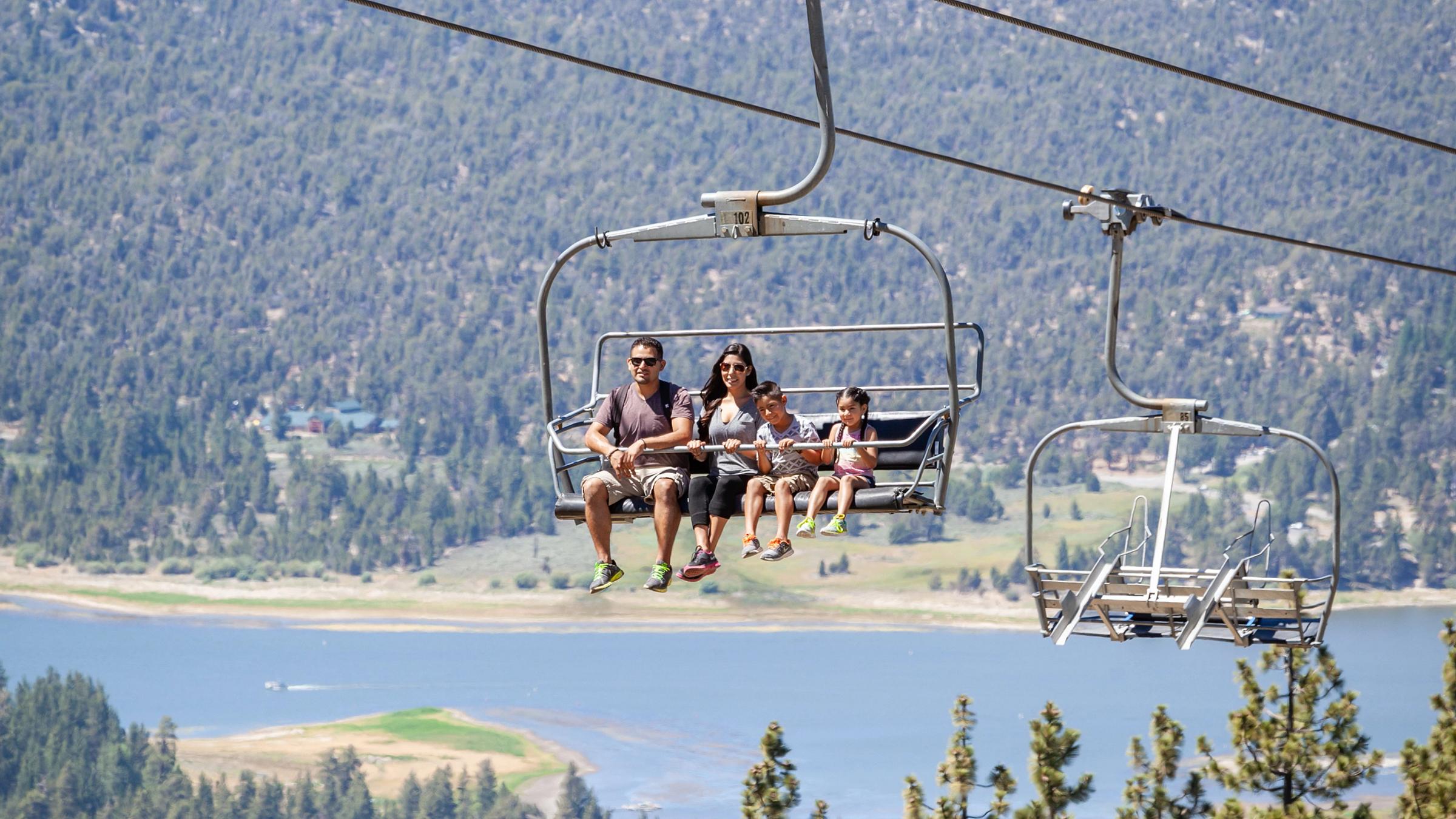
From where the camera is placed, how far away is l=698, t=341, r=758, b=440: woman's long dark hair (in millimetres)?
8461

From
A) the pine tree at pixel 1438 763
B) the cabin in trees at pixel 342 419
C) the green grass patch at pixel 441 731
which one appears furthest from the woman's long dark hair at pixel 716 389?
the cabin in trees at pixel 342 419

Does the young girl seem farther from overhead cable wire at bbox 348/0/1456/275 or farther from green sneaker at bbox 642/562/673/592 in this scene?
overhead cable wire at bbox 348/0/1456/275

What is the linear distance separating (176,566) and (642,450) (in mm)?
133203

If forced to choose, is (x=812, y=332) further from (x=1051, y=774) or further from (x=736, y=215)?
(x=1051, y=774)

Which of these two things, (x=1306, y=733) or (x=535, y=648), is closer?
(x=1306, y=733)

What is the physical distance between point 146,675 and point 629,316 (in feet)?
160

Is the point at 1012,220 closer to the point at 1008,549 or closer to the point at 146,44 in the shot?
the point at 1008,549

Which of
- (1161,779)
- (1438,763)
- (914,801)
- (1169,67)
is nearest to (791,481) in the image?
(1169,67)

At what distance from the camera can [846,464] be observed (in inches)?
340

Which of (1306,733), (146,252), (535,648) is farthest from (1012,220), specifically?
(1306,733)

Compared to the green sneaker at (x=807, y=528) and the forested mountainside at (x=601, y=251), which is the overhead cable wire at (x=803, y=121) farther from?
the forested mountainside at (x=601, y=251)

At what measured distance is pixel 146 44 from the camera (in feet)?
574

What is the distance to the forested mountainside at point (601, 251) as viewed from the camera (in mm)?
137875

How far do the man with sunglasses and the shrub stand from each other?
5216 inches
